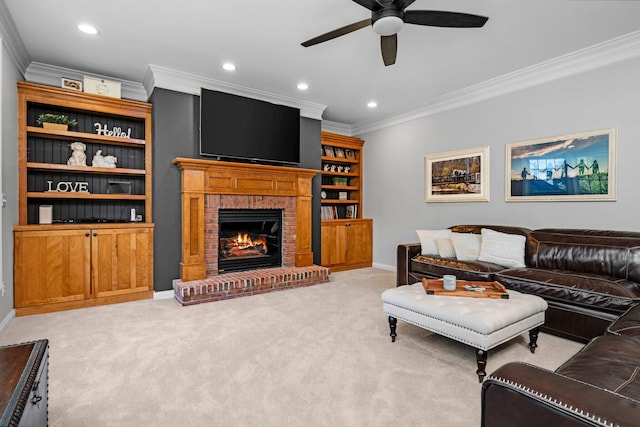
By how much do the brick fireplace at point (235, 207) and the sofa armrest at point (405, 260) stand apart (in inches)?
43.0

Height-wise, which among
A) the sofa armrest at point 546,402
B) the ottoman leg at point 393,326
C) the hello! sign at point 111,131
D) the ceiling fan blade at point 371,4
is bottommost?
the ottoman leg at point 393,326

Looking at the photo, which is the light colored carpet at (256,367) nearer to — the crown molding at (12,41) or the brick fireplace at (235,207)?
the brick fireplace at (235,207)

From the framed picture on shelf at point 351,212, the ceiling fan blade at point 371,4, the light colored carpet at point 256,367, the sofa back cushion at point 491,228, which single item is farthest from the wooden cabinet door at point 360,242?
the ceiling fan blade at point 371,4

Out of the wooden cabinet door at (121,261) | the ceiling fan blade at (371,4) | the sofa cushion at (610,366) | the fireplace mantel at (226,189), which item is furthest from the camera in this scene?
the fireplace mantel at (226,189)

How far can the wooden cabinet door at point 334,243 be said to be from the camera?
5428mm

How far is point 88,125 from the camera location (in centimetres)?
404

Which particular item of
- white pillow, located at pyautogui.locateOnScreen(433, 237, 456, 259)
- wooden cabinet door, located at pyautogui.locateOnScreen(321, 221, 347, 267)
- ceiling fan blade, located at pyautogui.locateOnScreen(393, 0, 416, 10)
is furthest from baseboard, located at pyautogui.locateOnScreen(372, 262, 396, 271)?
ceiling fan blade, located at pyautogui.locateOnScreen(393, 0, 416, 10)

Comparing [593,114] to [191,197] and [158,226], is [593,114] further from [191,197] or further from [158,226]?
[158,226]

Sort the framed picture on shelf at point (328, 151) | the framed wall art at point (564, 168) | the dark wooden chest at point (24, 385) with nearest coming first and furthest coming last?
the dark wooden chest at point (24, 385) < the framed wall art at point (564, 168) < the framed picture on shelf at point (328, 151)

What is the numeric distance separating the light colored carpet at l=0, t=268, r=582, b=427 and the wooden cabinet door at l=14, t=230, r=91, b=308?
0.24 m

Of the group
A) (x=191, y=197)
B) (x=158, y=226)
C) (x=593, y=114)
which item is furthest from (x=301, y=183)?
(x=593, y=114)

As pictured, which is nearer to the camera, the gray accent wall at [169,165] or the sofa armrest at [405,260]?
the gray accent wall at [169,165]

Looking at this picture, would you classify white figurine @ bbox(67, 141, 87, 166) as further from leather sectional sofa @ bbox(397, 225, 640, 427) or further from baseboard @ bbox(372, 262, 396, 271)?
baseboard @ bbox(372, 262, 396, 271)

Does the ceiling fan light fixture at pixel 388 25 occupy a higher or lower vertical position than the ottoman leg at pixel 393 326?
higher
